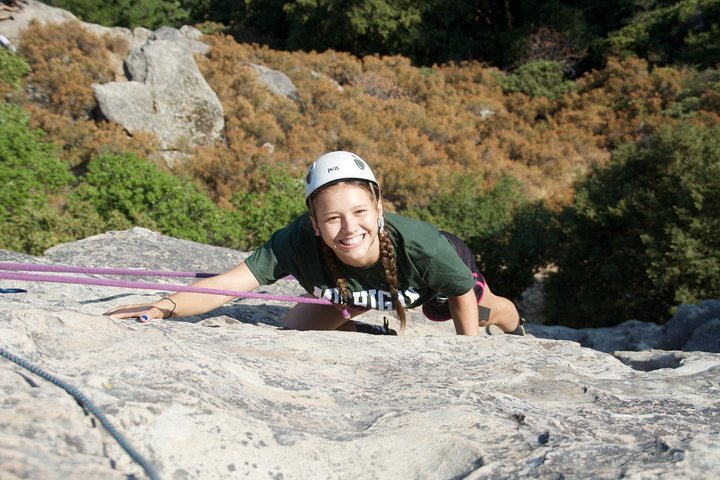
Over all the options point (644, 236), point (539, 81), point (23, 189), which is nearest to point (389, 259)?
point (23, 189)

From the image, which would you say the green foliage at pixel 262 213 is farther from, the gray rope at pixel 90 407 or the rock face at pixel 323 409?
the gray rope at pixel 90 407

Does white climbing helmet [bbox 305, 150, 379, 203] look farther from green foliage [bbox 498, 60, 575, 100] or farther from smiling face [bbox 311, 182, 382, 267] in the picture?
green foliage [bbox 498, 60, 575, 100]

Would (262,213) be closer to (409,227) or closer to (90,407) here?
(409,227)

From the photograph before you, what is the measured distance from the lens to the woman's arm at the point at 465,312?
300 centimetres

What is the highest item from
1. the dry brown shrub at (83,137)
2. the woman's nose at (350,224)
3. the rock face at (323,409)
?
the dry brown shrub at (83,137)

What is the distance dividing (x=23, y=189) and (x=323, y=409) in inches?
235

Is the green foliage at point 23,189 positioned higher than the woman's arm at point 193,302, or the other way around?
the green foliage at point 23,189

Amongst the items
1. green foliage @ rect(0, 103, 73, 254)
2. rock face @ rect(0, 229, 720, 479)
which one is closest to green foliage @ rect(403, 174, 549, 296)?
green foliage @ rect(0, 103, 73, 254)

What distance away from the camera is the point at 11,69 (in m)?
11.7

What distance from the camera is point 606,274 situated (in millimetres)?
9234

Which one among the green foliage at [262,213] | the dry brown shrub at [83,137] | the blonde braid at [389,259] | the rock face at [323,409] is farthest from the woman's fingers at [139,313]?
the dry brown shrub at [83,137]

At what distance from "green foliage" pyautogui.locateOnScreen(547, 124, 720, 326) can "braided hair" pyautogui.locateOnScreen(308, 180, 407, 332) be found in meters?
6.83

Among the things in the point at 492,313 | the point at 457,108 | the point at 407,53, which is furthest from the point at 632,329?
the point at 407,53

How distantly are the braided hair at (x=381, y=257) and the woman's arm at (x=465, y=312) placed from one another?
0.27 m
